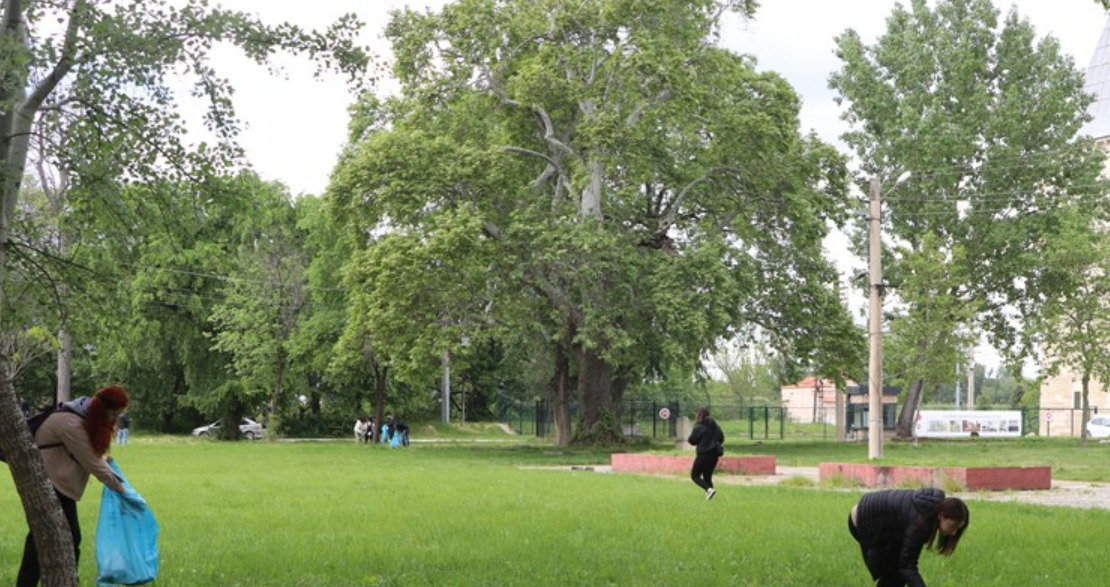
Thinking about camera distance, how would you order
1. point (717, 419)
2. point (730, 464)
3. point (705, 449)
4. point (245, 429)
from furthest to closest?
point (717, 419) → point (245, 429) → point (730, 464) → point (705, 449)

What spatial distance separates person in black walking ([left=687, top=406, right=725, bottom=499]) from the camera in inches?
841

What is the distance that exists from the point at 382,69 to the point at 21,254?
3739 mm

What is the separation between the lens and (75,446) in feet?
31.3

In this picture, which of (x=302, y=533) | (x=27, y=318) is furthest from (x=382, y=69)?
(x=302, y=533)

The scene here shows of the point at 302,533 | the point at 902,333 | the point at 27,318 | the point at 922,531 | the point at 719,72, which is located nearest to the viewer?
the point at 922,531

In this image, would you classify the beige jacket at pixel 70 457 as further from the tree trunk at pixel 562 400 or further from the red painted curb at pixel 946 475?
the tree trunk at pixel 562 400

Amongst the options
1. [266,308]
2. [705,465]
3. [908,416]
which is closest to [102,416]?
[705,465]

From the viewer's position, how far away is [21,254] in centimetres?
1192

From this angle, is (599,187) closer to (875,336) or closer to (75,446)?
(875,336)

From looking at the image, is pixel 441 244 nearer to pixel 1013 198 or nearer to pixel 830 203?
pixel 830 203

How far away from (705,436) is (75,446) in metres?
13.5

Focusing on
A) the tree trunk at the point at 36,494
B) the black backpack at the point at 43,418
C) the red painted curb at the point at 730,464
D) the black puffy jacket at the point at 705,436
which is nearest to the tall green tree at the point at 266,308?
the red painted curb at the point at 730,464

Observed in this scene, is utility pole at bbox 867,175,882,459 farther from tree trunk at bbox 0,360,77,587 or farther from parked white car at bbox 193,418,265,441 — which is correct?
parked white car at bbox 193,418,265,441

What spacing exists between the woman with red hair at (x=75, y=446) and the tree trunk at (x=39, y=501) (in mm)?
415
